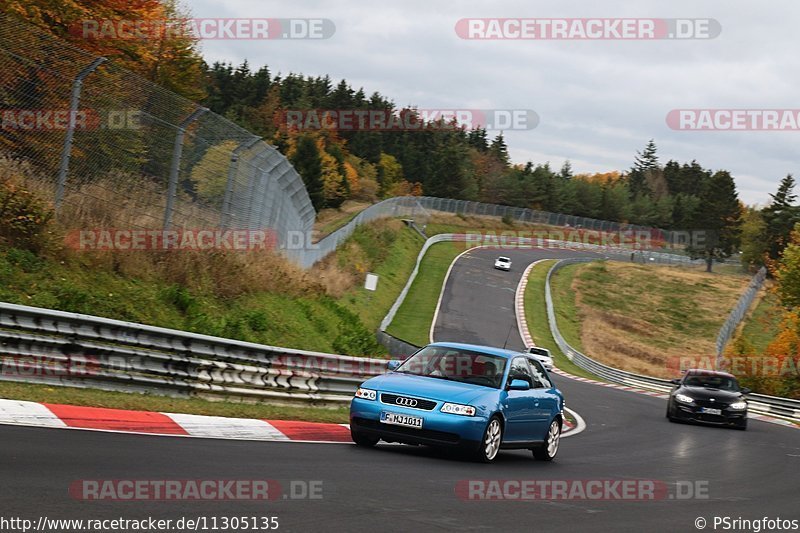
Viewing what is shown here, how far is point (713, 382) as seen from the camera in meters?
25.2

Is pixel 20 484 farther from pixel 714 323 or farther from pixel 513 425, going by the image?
pixel 714 323

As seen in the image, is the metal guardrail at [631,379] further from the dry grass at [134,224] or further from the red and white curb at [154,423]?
the red and white curb at [154,423]

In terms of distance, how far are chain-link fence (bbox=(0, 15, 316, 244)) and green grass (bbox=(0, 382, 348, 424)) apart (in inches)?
163

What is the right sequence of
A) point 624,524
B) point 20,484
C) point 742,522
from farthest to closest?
point 742,522, point 624,524, point 20,484

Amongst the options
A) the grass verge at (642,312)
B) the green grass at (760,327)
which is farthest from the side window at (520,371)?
Answer: the green grass at (760,327)

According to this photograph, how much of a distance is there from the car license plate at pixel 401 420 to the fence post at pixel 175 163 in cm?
769

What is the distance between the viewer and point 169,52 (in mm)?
53875

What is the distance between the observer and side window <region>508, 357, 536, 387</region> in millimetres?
12969

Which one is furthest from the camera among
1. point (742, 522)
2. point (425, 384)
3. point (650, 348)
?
point (650, 348)

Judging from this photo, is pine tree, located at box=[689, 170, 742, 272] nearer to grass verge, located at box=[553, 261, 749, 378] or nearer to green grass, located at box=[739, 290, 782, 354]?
grass verge, located at box=[553, 261, 749, 378]

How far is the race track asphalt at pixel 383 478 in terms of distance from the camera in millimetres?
6875

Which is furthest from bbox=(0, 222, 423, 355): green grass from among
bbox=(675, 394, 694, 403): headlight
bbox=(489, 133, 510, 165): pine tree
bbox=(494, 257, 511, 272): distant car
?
bbox=(489, 133, 510, 165): pine tree

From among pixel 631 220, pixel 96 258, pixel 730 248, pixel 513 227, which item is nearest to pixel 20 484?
pixel 96 258

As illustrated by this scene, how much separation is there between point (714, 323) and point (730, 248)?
4772 centimetres
